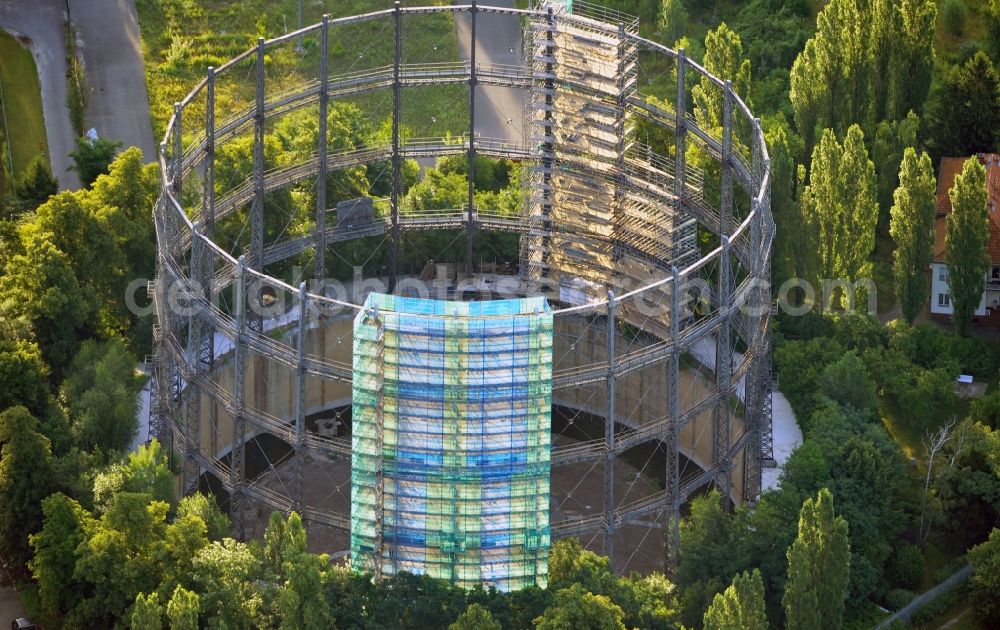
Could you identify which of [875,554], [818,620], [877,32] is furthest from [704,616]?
[877,32]

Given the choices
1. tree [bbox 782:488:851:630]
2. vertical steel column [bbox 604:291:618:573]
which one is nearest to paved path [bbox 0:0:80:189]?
vertical steel column [bbox 604:291:618:573]

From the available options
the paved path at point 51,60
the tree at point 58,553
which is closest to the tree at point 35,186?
the paved path at point 51,60

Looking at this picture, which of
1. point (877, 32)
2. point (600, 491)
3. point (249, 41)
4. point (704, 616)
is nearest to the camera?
point (704, 616)

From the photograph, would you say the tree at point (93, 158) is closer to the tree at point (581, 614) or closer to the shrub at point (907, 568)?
the tree at point (581, 614)

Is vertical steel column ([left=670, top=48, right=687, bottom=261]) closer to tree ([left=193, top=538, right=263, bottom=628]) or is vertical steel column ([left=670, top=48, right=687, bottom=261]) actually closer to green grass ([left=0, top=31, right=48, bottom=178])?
tree ([left=193, top=538, right=263, bottom=628])

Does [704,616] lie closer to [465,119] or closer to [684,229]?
[684,229]
